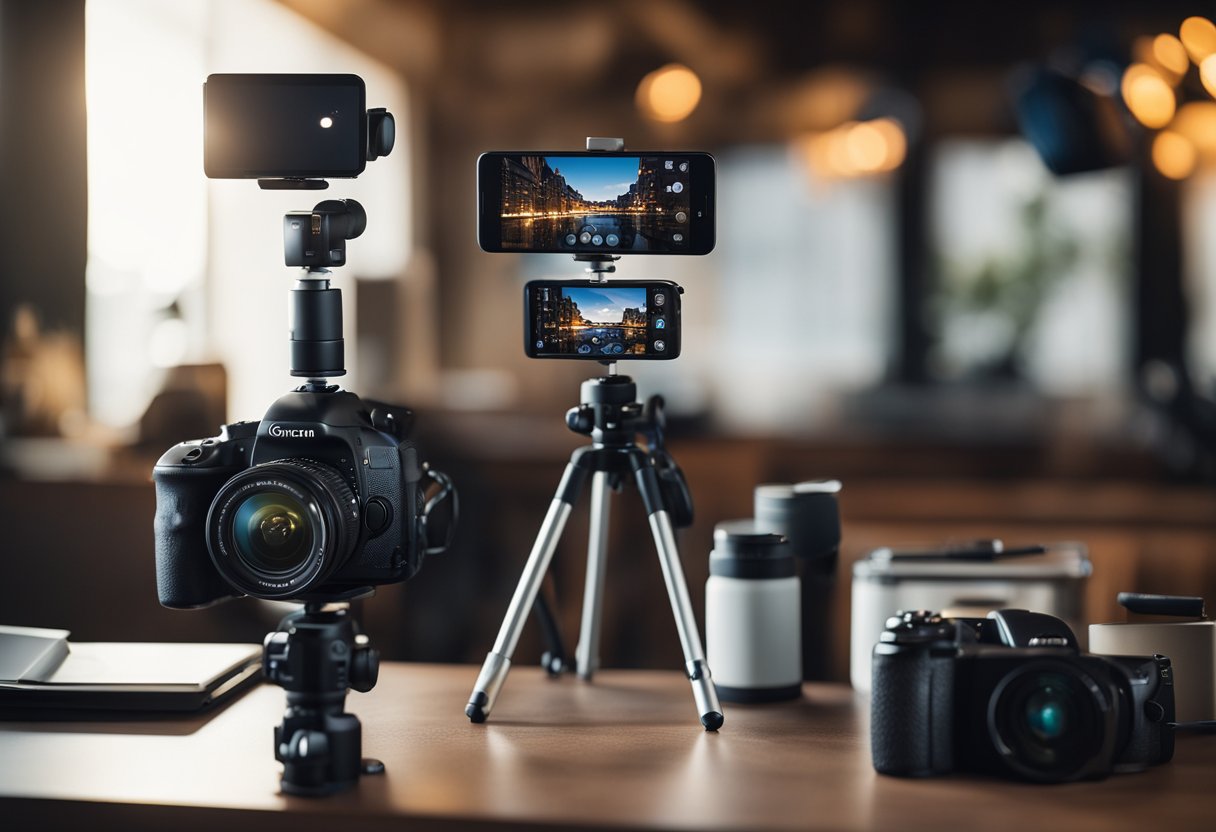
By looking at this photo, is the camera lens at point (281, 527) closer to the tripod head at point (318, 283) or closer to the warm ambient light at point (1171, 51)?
the tripod head at point (318, 283)

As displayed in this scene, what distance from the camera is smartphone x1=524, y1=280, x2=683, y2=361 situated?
4.39ft

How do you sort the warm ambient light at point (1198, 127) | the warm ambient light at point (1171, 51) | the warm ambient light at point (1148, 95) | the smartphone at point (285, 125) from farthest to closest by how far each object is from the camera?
the warm ambient light at point (1198, 127) → the warm ambient light at point (1148, 95) → the warm ambient light at point (1171, 51) → the smartphone at point (285, 125)

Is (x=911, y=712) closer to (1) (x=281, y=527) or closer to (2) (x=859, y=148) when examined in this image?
(1) (x=281, y=527)

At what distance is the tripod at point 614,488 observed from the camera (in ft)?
4.42

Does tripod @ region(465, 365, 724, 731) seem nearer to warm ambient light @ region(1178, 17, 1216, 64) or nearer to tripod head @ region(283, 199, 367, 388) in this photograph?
tripod head @ region(283, 199, 367, 388)

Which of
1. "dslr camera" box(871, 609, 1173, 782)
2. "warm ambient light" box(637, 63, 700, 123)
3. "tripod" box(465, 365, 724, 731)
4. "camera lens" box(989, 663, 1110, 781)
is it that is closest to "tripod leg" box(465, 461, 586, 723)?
"tripod" box(465, 365, 724, 731)

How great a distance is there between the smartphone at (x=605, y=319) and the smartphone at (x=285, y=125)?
0.25m

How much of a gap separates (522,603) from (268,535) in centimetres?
32

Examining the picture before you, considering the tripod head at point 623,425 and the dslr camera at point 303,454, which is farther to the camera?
the tripod head at point 623,425

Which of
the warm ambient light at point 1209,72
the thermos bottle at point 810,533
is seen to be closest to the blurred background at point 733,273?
the warm ambient light at point 1209,72

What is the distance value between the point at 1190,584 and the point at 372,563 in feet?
8.09

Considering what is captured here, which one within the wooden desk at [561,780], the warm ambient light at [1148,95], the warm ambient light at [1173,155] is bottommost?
the wooden desk at [561,780]

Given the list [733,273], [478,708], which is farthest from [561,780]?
[733,273]

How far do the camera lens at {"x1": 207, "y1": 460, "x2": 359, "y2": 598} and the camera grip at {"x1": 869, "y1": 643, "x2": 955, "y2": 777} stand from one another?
20.5 inches
